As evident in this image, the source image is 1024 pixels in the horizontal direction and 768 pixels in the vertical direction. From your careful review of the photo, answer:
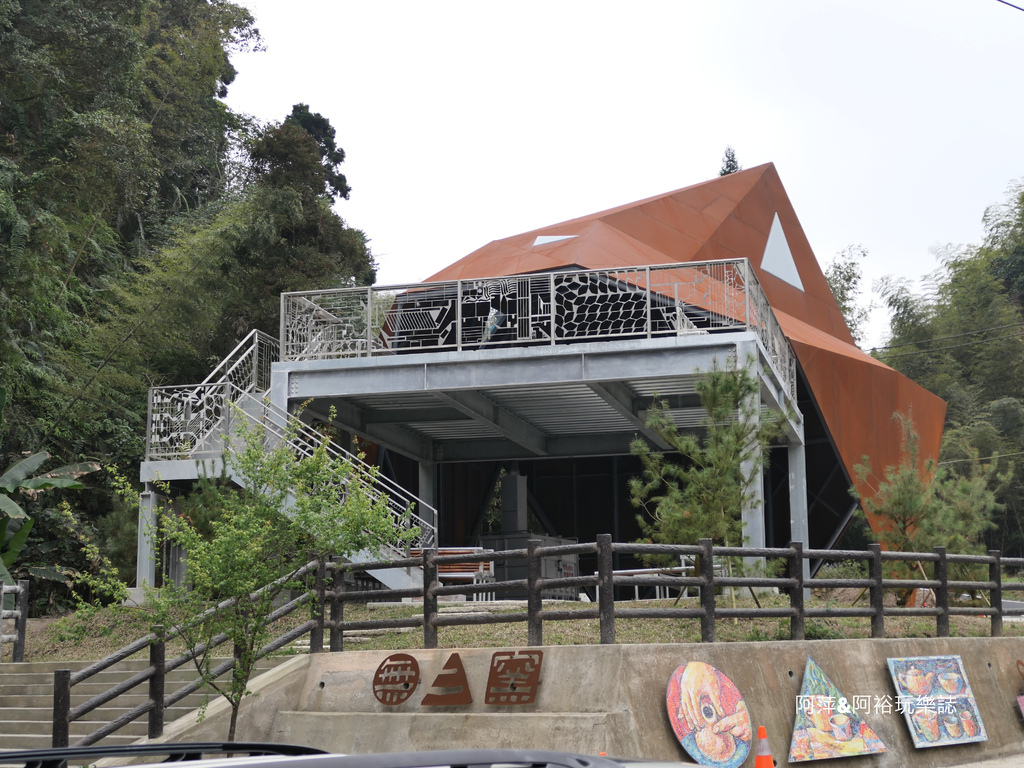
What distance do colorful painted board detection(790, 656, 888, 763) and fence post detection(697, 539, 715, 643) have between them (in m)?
0.99

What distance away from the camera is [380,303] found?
56.1 ft

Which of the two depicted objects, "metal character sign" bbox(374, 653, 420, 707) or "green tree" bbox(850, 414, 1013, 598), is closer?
"metal character sign" bbox(374, 653, 420, 707)

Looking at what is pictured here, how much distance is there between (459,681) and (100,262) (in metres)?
23.3

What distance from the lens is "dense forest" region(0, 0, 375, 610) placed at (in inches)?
864

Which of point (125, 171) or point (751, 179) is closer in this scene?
point (751, 179)

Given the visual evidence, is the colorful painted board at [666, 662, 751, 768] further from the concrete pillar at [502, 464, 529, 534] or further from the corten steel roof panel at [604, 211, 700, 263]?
the corten steel roof panel at [604, 211, 700, 263]

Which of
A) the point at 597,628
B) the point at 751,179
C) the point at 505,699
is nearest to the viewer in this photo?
the point at 505,699

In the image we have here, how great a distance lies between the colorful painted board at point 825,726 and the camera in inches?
359

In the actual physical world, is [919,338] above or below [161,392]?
above

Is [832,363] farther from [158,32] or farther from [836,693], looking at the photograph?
[158,32]

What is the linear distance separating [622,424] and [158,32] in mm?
25407

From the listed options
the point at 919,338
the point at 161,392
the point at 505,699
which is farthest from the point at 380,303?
the point at 919,338

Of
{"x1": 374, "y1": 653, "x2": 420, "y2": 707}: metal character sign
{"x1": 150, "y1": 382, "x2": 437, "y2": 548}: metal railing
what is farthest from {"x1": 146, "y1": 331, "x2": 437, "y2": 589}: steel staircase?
{"x1": 374, "y1": 653, "x2": 420, "y2": 707}: metal character sign

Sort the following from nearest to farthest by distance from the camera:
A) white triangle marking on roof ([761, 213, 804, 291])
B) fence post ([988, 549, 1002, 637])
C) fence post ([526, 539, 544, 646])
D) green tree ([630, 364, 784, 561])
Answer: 1. fence post ([526, 539, 544, 646])
2. green tree ([630, 364, 784, 561])
3. fence post ([988, 549, 1002, 637])
4. white triangle marking on roof ([761, 213, 804, 291])
